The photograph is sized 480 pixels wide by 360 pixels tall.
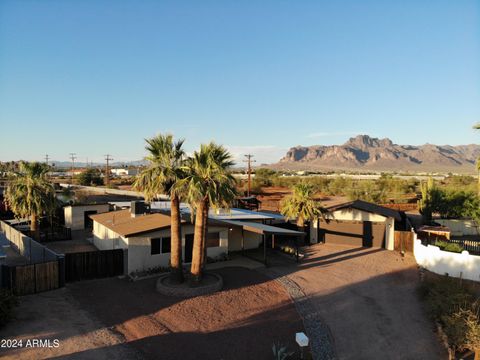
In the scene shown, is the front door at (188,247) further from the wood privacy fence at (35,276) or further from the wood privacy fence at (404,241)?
the wood privacy fence at (404,241)

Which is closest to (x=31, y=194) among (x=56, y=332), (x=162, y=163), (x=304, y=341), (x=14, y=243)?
(x=14, y=243)

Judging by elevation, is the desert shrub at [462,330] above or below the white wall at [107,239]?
Result: below

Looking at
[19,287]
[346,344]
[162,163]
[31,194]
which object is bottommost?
[346,344]

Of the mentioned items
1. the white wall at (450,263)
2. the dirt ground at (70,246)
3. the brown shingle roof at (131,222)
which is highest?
the brown shingle roof at (131,222)

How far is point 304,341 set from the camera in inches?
409

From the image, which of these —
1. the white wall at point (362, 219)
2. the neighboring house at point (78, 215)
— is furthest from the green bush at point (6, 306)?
the white wall at point (362, 219)

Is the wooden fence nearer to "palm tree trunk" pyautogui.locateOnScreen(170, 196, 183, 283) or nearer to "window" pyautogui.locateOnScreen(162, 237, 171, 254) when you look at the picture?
"window" pyautogui.locateOnScreen(162, 237, 171, 254)

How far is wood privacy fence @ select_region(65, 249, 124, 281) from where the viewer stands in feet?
58.1

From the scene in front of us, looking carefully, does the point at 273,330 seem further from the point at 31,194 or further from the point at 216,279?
the point at 31,194

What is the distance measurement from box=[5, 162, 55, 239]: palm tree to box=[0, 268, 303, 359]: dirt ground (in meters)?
10.4

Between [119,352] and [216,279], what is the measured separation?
6797mm

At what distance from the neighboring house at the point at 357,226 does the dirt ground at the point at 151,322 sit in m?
11.1

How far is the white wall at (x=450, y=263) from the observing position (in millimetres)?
18734

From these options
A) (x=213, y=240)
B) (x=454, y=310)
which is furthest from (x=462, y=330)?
(x=213, y=240)
